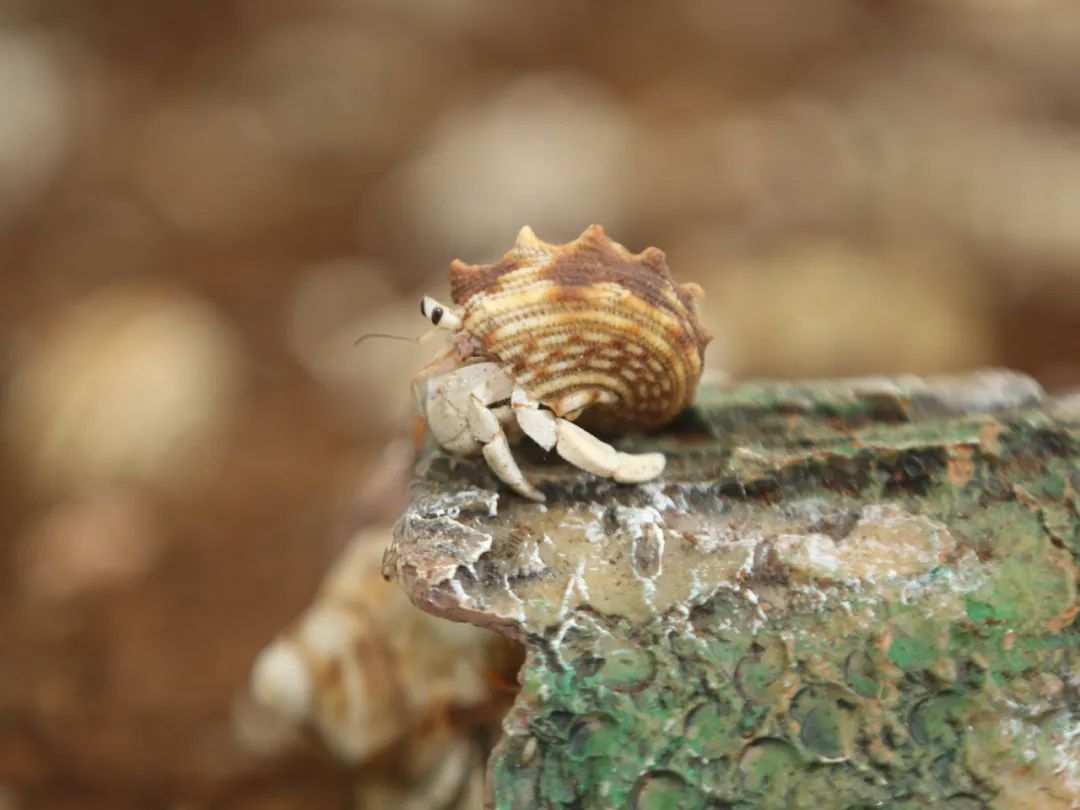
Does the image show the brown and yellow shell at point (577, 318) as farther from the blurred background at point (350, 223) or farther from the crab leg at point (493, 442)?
the blurred background at point (350, 223)

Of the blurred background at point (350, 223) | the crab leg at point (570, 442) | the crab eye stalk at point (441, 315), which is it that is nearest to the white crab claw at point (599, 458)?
the crab leg at point (570, 442)

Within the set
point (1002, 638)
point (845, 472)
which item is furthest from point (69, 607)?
point (1002, 638)

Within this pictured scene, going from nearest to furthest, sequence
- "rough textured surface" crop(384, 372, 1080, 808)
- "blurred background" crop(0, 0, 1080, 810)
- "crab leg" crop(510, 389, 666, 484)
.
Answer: "rough textured surface" crop(384, 372, 1080, 808), "crab leg" crop(510, 389, 666, 484), "blurred background" crop(0, 0, 1080, 810)

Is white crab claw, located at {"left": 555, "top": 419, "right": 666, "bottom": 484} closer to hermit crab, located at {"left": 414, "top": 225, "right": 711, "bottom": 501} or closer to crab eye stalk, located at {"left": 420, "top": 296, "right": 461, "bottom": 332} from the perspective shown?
hermit crab, located at {"left": 414, "top": 225, "right": 711, "bottom": 501}

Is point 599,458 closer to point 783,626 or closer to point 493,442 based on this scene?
point 493,442

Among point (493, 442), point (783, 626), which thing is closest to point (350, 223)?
point (493, 442)

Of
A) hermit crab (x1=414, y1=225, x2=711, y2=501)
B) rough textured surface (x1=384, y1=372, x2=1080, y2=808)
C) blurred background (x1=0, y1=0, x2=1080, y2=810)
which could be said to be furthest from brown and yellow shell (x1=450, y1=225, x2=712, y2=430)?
blurred background (x1=0, y1=0, x2=1080, y2=810)
